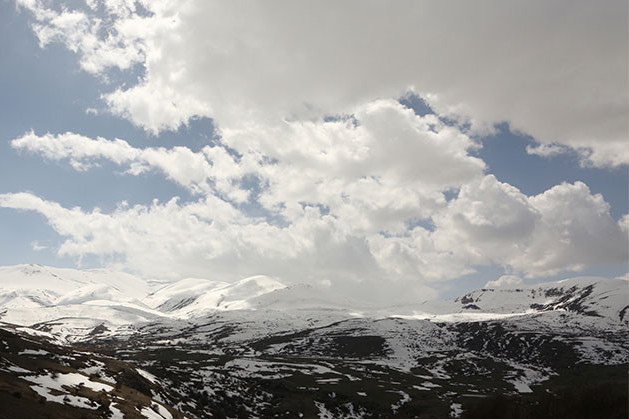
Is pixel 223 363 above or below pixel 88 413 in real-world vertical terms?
below

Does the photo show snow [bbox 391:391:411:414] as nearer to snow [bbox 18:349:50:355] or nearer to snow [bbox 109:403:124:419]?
snow [bbox 109:403:124:419]

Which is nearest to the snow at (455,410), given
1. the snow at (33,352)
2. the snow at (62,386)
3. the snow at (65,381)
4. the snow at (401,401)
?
the snow at (401,401)

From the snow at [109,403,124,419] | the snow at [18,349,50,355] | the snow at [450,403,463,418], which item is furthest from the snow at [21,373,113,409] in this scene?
the snow at [450,403,463,418]

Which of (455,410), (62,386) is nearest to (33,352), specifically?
(62,386)

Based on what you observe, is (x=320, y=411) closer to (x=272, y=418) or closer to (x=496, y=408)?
(x=272, y=418)

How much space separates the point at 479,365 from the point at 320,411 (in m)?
130

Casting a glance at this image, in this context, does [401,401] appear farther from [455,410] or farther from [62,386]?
[62,386]

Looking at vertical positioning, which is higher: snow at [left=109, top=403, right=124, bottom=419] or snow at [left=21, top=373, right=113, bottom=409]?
snow at [left=21, top=373, right=113, bottom=409]

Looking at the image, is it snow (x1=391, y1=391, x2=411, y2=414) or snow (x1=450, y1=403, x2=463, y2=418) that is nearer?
snow (x1=450, y1=403, x2=463, y2=418)

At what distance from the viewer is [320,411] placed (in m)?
94.1

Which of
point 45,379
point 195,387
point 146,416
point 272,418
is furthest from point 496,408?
point 195,387

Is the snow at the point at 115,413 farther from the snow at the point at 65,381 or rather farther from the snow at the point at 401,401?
the snow at the point at 401,401

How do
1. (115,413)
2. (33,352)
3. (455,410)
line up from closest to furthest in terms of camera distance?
(115,413)
(33,352)
(455,410)

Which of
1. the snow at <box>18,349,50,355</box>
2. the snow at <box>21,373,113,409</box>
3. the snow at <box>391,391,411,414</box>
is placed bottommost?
the snow at <box>391,391,411,414</box>
